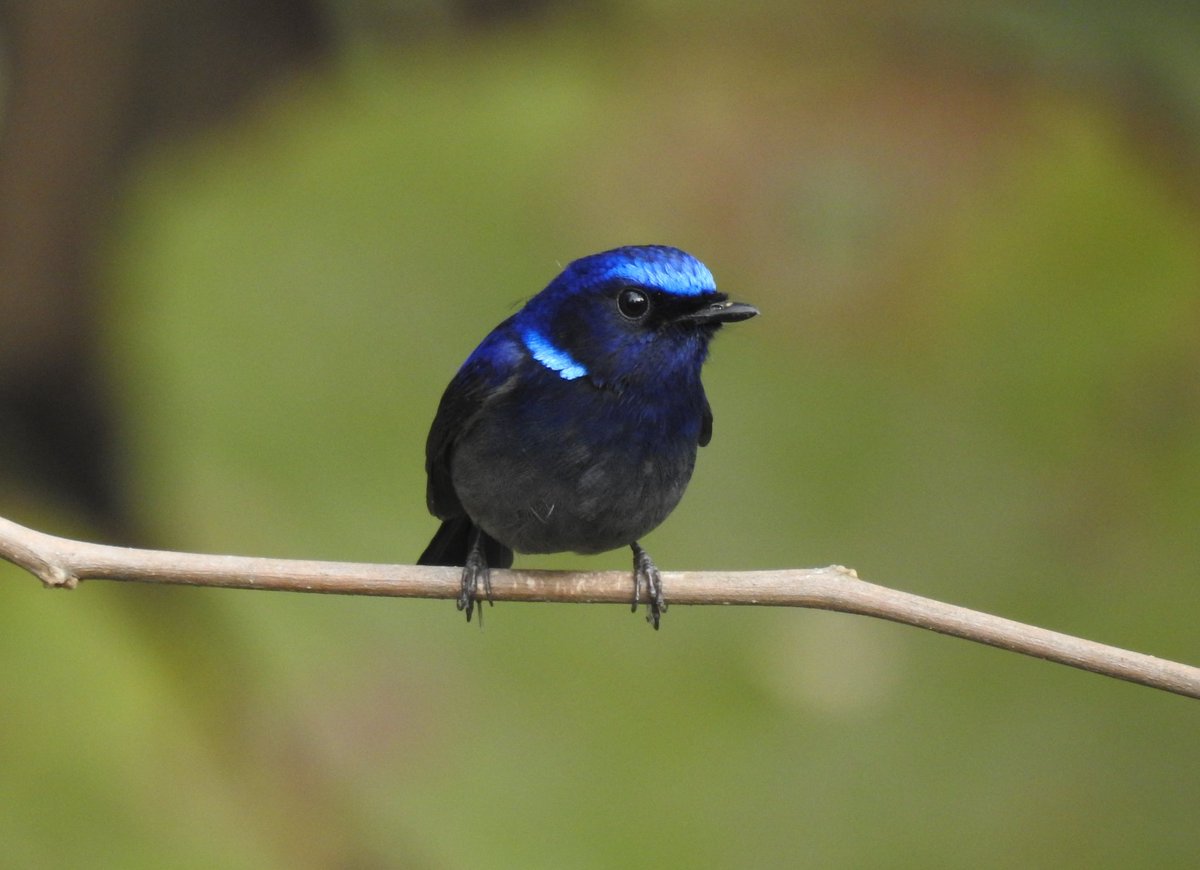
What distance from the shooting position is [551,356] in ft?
7.81

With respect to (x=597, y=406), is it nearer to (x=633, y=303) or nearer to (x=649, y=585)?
(x=633, y=303)

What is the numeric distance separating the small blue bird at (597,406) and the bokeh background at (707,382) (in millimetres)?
444

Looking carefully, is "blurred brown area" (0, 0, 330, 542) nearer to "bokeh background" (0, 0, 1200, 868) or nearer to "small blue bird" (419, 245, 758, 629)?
"bokeh background" (0, 0, 1200, 868)

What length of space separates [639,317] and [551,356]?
18 centimetres

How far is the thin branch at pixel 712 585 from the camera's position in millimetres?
1830

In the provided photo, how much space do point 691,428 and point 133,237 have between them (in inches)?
55.2

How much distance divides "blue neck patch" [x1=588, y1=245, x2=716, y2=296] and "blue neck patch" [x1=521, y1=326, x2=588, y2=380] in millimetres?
167

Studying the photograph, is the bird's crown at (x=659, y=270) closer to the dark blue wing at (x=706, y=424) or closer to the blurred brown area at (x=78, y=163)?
the dark blue wing at (x=706, y=424)

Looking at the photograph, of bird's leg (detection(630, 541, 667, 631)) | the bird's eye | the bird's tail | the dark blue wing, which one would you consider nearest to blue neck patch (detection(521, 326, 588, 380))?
the bird's eye

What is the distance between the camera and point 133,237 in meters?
3.04

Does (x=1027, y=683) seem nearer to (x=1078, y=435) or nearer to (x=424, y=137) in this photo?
(x=1078, y=435)

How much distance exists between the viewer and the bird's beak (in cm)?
222

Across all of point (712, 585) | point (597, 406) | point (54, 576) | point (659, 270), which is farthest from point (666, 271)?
point (54, 576)

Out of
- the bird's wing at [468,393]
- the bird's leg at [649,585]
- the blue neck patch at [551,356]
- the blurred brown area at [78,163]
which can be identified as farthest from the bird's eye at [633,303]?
the blurred brown area at [78,163]
